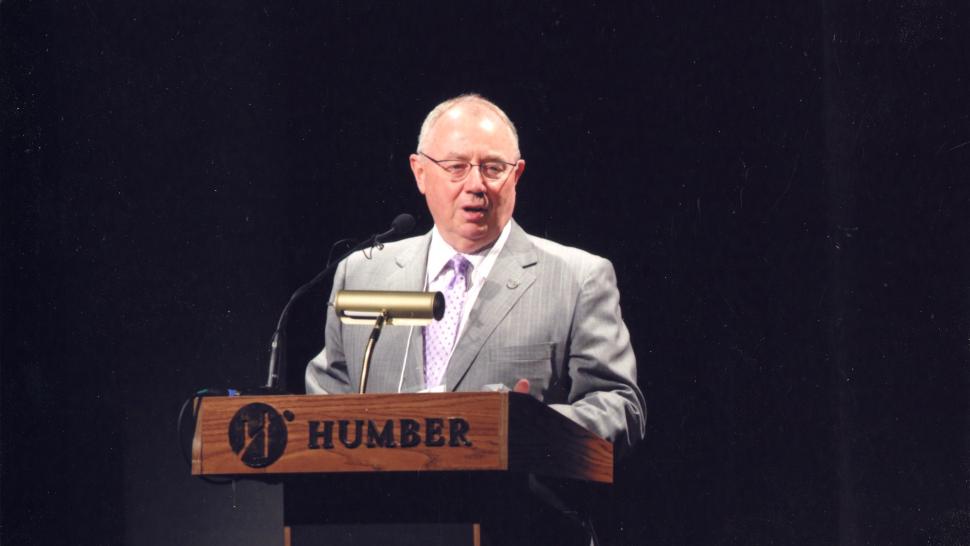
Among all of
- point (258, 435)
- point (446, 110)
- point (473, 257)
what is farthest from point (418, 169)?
point (258, 435)

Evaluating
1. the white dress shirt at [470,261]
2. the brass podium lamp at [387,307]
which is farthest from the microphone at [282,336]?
the white dress shirt at [470,261]

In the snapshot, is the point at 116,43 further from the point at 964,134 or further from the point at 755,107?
the point at 964,134

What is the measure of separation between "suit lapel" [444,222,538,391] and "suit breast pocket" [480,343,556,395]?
6 centimetres

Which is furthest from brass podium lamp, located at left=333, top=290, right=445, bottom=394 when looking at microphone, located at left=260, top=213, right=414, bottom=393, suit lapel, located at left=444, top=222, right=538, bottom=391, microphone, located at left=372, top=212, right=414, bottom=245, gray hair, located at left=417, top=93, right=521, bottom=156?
gray hair, located at left=417, top=93, right=521, bottom=156

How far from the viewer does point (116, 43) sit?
3.60m

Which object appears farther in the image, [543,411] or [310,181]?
[310,181]

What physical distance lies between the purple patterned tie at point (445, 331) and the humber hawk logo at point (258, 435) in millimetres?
912

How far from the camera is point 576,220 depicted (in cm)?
346

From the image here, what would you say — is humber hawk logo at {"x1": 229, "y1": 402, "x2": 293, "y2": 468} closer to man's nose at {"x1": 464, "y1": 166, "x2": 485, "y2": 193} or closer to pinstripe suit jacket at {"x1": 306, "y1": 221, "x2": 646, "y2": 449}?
pinstripe suit jacket at {"x1": 306, "y1": 221, "x2": 646, "y2": 449}

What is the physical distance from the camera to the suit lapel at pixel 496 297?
264 cm

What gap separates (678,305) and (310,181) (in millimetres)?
1258

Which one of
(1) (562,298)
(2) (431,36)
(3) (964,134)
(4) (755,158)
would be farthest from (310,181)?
(3) (964,134)

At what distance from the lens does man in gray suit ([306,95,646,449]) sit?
271cm

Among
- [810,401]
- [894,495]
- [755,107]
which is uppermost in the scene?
[755,107]
